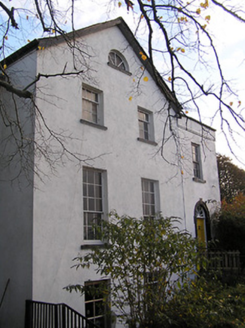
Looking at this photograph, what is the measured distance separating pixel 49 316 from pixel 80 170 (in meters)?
4.16

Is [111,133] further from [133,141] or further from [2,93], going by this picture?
[2,93]

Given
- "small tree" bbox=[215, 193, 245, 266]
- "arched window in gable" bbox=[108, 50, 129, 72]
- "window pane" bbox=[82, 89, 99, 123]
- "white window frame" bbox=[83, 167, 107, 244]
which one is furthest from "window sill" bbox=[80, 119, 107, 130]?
"small tree" bbox=[215, 193, 245, 266]

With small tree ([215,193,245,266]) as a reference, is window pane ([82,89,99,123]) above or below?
above

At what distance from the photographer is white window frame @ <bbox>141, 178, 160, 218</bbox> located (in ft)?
42.1

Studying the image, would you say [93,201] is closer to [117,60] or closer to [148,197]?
[148,197]

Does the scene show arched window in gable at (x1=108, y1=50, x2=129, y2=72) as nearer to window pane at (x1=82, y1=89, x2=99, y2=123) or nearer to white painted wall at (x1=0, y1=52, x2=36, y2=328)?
window pane at (x1=82, y1=89, x2=99, y2=123)

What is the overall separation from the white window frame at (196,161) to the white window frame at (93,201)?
723cm

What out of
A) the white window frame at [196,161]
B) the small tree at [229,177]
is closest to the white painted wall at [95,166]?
the white window frame at [196,161]

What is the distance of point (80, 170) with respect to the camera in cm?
1022

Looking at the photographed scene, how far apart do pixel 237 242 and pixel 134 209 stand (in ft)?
22.7

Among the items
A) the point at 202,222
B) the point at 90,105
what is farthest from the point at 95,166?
the point at 202,222

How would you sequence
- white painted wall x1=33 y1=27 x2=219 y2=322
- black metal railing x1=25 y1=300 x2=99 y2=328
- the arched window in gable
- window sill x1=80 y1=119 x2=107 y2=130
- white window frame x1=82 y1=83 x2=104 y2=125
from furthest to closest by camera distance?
the arched window in gable, white window frame x1=82 y1=83 x2=104 y2=125, window sill x1=80 y1=119 x2=107 y2=130, white painted wall x1=33 y1=27 x2=219 y2=322, black metal railing x1=25 y1=300 x2=99 y2=328

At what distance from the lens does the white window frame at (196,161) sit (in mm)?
17203

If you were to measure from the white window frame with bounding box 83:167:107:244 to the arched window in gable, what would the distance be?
4.42 meters
